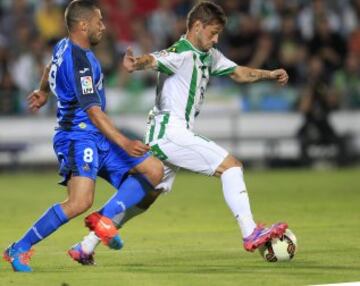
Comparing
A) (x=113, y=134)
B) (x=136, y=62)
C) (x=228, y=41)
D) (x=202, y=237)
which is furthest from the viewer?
(x=228, y=41)

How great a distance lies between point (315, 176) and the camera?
19.5 metres

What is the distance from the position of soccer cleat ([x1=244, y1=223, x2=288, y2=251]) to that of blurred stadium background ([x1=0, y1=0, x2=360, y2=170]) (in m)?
12.1

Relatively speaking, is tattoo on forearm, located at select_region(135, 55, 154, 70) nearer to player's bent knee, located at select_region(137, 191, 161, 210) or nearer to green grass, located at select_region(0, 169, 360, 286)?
player's bent knee, located at select_region(137, 191, 161, 210)

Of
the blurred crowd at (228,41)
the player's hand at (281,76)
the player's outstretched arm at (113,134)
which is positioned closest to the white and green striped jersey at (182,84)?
the player's hand at (281,76)

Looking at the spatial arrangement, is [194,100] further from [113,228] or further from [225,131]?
[225,131]

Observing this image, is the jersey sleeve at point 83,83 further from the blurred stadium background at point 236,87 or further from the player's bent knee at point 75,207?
the blurred stadium background at point 236,87

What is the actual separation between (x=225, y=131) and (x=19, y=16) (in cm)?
461

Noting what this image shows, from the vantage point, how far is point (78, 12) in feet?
29.1

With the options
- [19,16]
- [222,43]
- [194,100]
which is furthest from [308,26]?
[194,100]

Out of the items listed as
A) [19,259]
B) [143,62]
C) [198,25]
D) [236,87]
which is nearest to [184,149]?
[143,62]

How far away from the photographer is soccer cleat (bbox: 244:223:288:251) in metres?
8.75

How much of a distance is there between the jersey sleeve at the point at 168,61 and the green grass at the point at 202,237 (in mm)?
1598

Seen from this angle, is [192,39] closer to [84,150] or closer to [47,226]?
[84,150]

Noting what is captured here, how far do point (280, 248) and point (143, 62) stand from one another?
185cm
